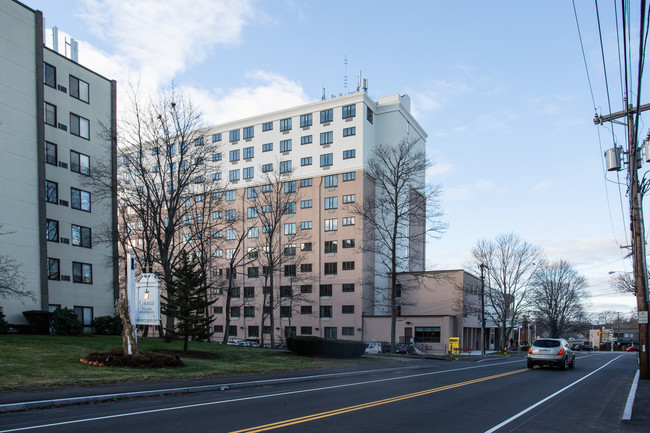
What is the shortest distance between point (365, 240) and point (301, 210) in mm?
11187

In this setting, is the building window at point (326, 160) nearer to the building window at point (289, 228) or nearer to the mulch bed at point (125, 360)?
the building window at point (289, 228)

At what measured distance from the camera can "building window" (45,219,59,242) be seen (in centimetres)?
3422

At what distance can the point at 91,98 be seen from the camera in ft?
125

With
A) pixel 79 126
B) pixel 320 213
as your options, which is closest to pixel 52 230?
pixel 79 126

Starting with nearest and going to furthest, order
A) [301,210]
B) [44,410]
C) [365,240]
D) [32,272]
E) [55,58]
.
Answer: [44,410]
[32,272]
[55,58]
[365,240]
[301,210]

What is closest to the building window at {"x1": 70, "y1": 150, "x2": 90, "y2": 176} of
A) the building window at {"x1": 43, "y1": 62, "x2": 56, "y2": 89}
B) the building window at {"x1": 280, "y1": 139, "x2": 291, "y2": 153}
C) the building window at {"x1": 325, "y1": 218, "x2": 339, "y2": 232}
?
the building window at {"x1": 43, "y1": 62, "x2": 56, "y2": 89}

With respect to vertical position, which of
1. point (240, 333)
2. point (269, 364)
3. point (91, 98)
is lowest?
point (240, 333)

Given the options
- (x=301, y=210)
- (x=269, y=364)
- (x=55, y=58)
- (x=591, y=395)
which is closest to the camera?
(x=591, y=395)

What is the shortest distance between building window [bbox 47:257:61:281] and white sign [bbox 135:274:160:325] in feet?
54.9

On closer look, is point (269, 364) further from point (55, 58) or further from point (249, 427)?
point (55, 58)

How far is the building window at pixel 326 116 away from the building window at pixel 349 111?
194 cm

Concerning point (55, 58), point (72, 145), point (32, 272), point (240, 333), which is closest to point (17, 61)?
point (55, 58)

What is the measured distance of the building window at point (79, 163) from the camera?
36031mm

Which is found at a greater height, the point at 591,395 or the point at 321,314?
the point at 591,395
